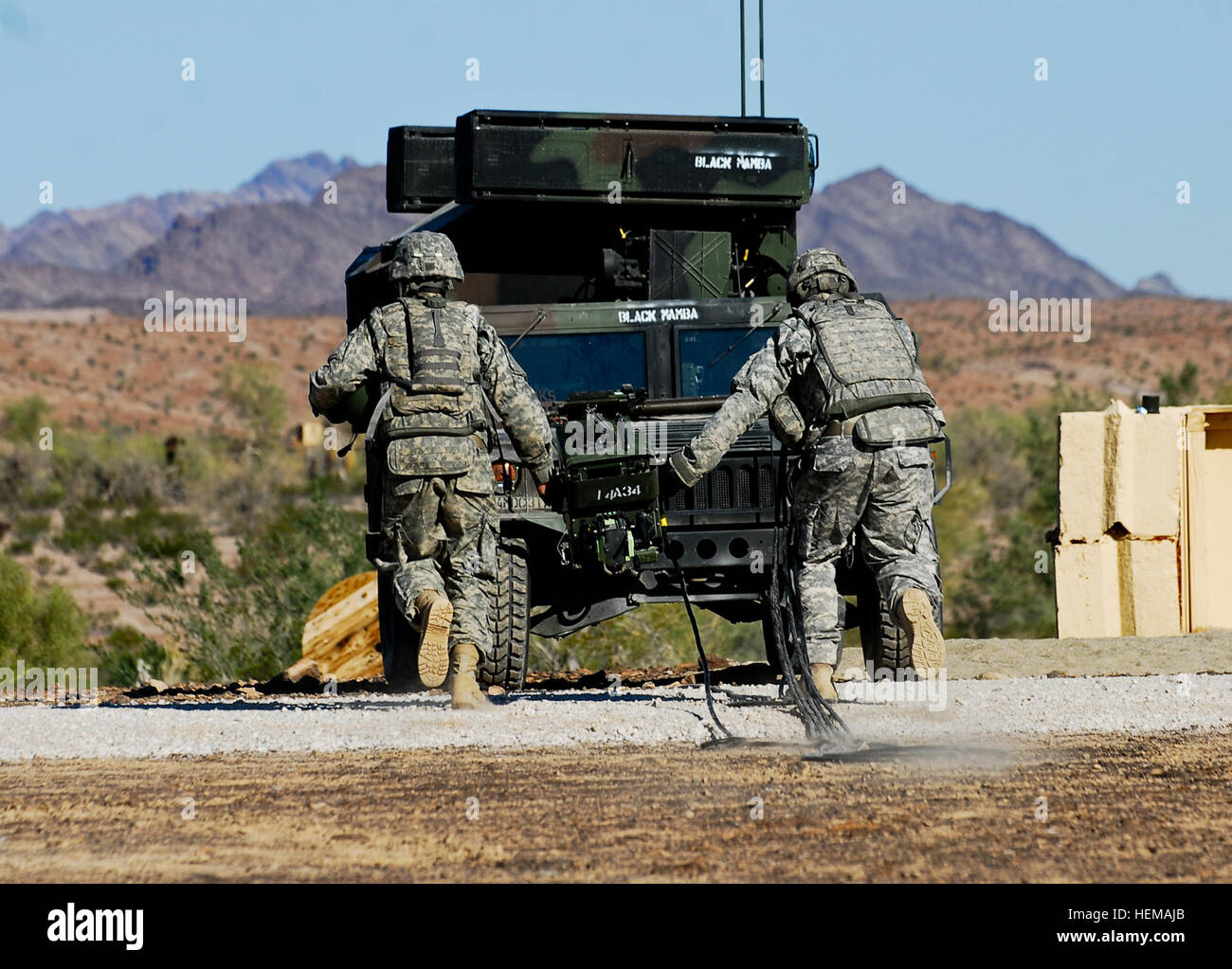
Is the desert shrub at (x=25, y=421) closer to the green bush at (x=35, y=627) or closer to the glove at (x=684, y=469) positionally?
the green bush at (x=35, y=627)

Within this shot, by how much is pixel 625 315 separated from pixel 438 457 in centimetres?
291

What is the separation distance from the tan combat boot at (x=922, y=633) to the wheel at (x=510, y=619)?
2583 millimetres

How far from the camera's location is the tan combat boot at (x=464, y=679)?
7.93m

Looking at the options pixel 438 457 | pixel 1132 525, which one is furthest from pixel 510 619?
pixel 1132 525

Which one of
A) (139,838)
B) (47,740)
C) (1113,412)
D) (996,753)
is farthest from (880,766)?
(1113,412)

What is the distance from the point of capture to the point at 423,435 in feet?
26.4

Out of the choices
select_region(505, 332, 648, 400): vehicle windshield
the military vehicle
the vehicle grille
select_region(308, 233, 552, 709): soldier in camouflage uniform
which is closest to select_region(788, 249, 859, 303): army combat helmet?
the military vehicle

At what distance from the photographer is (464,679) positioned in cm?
799

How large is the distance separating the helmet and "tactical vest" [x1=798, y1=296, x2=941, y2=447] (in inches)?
65.7

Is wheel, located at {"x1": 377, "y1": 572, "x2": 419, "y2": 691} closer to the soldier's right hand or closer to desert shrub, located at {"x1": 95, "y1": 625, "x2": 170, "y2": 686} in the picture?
the soldier's right hand

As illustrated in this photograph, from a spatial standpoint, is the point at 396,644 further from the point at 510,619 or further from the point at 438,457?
the point at 438,457

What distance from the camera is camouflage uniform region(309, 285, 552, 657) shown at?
8.04 m
